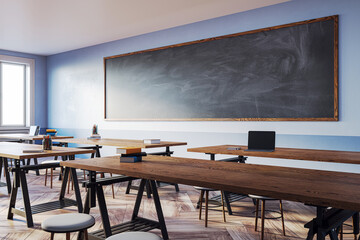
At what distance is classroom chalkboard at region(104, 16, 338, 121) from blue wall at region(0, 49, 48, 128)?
2907mm

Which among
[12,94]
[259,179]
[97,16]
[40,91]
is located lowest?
[259,179]

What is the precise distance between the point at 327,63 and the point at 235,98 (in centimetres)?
149

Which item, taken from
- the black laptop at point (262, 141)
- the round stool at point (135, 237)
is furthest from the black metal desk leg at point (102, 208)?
the black laptop at point (262, 141)

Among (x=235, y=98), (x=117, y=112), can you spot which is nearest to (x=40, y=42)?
(x=117, y=112)

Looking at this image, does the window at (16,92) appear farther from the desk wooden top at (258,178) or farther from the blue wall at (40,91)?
the desk wooden top at (258,178)

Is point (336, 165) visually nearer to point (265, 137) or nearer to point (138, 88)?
point (265, 137)

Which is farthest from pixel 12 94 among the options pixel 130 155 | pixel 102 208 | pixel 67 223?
pixel 67 223

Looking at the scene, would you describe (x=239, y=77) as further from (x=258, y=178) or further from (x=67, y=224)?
(x=67, y=224)

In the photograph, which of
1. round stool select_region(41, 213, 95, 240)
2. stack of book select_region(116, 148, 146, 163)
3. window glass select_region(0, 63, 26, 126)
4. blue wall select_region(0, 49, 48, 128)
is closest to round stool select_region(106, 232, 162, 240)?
round stool select_region(41, 213, 95, 240)

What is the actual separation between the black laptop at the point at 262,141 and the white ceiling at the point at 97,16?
7.32ft

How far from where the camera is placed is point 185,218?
140 inches

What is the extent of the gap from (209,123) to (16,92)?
5.68 meters

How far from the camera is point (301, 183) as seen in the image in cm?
175

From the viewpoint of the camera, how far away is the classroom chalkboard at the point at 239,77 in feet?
14.8
